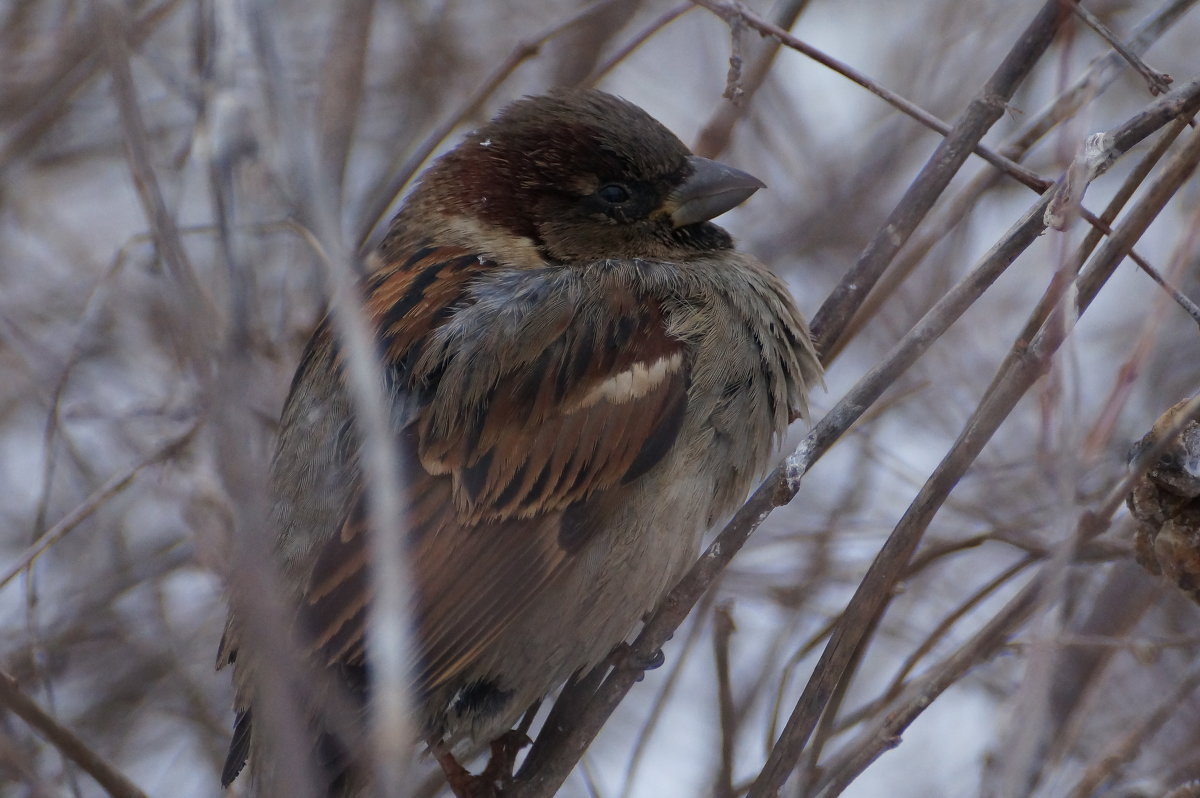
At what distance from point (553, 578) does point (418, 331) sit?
0.70m

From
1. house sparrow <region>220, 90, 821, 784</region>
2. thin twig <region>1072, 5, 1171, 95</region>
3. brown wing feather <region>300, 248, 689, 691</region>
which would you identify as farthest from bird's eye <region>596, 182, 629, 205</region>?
thin twig <region>1072, 5, 1171, 95</region>

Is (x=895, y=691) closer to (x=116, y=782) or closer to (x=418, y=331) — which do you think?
(x=418, y=331)

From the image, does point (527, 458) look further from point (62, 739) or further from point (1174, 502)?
point (1174, 502)

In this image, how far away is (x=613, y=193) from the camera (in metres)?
3.70

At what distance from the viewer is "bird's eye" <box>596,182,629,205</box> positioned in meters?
3.70

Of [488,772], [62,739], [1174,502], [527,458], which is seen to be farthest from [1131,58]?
[62,739]

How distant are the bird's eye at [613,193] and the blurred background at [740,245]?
0.42 m

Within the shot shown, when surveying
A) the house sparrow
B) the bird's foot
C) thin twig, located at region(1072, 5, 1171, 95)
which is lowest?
the bird's foot

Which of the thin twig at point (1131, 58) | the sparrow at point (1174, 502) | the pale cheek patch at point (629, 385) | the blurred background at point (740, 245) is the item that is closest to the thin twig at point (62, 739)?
the blurred background at point (740, 245)

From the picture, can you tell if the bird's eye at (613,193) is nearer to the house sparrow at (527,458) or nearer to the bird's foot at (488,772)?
the house sparrow at (527,458)

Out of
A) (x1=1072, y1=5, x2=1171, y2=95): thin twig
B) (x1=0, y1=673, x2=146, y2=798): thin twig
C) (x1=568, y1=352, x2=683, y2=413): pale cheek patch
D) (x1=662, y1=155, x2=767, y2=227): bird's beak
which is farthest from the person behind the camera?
(x1=662, y1=155, x2=767, y2=227): bird's beak

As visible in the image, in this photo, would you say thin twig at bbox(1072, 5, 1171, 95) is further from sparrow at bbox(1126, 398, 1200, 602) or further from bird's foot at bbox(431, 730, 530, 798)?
bird's foot at bbox(431, 730, 530, 798)

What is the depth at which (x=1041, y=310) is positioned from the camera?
2.19 meters

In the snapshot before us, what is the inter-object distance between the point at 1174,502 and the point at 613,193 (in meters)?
1.87
